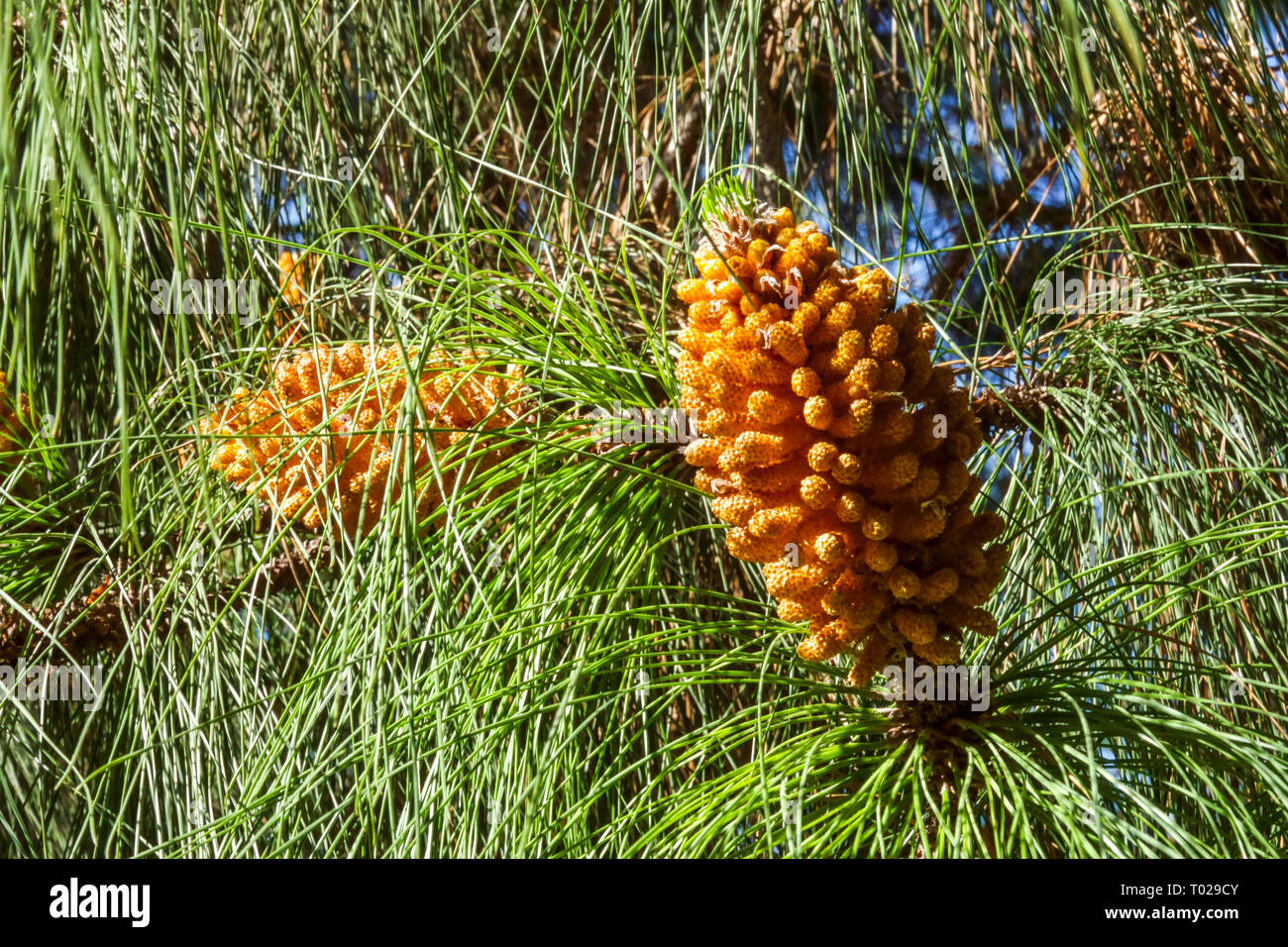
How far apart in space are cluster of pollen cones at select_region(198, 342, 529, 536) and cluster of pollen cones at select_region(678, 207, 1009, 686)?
21cm

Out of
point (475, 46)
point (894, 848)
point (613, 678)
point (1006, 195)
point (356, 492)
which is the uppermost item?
point (475, 46)

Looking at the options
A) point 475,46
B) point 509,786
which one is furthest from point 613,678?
point 475,46

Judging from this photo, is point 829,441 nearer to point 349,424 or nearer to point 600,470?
point 600,470

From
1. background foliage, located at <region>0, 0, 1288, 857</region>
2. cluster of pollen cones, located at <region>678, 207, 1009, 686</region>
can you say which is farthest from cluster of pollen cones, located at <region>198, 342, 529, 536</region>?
cluster of pollen cones, located at <region>678, 207, 1009, 686</region>

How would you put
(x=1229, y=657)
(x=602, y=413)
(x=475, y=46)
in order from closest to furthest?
(x=602, y=413)
(x=1229, y=657)
(x=475, y=46)

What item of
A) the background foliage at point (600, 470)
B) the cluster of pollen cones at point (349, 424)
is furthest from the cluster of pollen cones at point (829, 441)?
the cluster of pollen cones at point (349, 424)

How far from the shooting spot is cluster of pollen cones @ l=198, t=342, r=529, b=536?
3.03 feet

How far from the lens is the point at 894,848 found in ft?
2.52

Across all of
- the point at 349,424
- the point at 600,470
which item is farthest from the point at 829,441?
the point at 349,424

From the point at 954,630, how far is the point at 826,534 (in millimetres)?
112

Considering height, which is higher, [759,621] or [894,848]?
[759,621]

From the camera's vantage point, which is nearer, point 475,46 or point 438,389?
point 438,389

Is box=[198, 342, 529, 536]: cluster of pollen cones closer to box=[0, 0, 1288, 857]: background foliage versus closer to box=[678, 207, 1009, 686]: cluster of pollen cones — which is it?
box=[0, 0, 1288, 857]: background foliage

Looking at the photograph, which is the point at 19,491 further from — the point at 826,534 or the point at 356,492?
the point at 826,534
